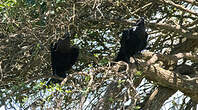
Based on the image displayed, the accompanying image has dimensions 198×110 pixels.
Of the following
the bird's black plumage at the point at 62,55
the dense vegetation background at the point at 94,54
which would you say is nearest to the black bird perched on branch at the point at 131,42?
the dense vegetation background at the point at 94,54

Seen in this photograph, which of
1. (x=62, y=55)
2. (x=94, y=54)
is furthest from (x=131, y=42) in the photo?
(x=62, y=55)

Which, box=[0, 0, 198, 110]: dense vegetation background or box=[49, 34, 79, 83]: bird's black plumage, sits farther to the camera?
box=[49, 34, 79, 83]: bird's black plumage

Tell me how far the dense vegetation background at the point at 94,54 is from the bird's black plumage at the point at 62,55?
0.39 feet

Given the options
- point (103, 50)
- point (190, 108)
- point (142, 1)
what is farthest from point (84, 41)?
point (190, 108)

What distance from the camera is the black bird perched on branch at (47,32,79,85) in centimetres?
480

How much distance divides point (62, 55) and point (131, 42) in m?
1.03

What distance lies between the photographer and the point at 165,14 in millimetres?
5730

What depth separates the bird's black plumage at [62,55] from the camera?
4805 millimetres

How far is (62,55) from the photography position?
198 inches

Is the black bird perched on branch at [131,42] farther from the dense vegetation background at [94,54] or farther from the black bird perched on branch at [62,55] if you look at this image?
the black bird perched on branch at [62,55]

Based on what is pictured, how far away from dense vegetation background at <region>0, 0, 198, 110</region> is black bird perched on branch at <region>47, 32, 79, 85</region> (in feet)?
0.39

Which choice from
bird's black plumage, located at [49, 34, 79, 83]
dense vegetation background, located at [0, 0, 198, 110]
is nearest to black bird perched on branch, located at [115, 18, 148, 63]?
dense vegetation background, located at [0, 0, 198, 110]

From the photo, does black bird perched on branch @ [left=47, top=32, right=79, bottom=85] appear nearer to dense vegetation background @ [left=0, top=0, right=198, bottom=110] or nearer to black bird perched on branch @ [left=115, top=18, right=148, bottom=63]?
dense vegetation background @ [left=0, top=0, right=198, bottom=110]

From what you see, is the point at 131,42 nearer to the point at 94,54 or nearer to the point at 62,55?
the point at 94,54
